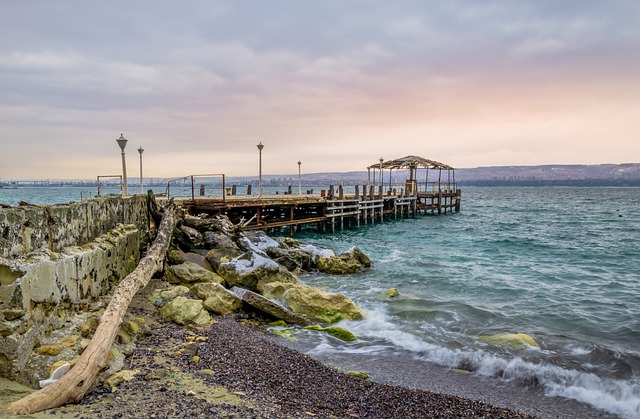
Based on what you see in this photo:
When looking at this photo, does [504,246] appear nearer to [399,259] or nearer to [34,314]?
[399,259]

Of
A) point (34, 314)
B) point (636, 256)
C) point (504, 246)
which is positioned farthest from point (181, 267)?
point (636, 256)

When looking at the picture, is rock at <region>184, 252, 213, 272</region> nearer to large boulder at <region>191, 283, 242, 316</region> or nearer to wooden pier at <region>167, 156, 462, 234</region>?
large boulder at <region>191, 283, 242, 316</region>

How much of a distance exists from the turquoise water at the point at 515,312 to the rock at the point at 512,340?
0.17 meters

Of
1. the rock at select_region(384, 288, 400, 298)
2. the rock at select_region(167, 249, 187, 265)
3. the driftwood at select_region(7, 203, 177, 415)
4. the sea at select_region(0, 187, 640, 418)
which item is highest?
the driftwood at select_region(7, 203, 177, 415)

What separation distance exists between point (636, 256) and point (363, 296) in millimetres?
17366

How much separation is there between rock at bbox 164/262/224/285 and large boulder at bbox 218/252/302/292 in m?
0.56

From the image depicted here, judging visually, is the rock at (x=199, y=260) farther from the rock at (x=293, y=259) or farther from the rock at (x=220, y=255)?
the rock at (x=293, y=259)

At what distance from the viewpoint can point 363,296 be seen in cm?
1179

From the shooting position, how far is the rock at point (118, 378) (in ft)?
14.5

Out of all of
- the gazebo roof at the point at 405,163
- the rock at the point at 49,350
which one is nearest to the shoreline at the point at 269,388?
the rock at the point at 49,350

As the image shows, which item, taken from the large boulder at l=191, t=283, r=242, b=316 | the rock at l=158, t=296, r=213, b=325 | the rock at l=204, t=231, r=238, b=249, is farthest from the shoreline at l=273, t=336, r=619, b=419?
the rock at l=204, t=231, r=238, b=249

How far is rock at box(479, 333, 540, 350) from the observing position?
8.11 meters

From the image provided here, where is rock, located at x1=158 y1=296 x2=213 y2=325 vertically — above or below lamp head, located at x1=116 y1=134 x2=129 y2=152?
below

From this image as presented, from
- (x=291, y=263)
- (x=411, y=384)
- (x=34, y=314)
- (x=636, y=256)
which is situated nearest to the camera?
(x=34, y=314)
